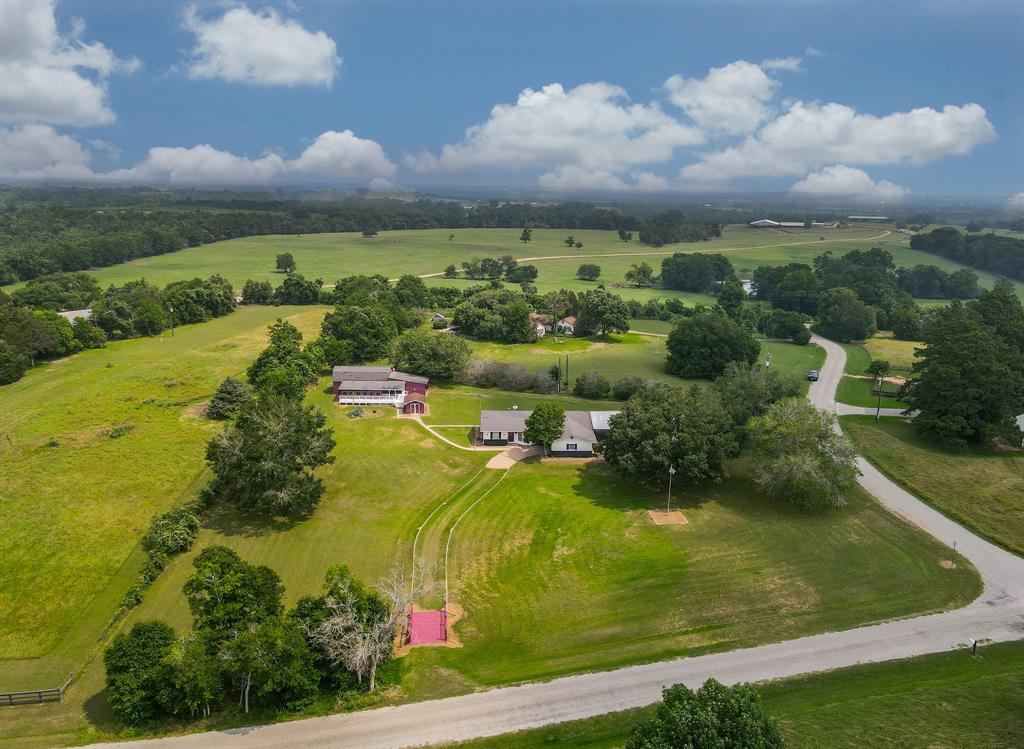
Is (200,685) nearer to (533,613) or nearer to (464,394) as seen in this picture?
(533,613)

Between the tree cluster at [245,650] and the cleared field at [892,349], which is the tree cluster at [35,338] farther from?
the cleared field at [892,349]

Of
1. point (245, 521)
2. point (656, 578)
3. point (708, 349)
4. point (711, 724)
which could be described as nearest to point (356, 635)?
point (711, 724)

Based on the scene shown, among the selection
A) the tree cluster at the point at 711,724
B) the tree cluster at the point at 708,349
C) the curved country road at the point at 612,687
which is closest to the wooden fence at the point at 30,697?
the curved country road at the point at 612,687

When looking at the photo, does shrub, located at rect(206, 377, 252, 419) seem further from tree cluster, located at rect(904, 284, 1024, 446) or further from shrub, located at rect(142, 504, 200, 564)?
tree cluster, located at rect(904, 284, 1024, 446)

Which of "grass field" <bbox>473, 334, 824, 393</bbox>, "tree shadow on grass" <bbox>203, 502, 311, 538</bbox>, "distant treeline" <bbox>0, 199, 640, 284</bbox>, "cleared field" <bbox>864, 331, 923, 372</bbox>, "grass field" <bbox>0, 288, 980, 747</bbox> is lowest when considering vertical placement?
"tree shadow on grass" <bbox>203, 502, 311, 538</bbox>

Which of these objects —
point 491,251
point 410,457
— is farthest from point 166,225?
point 410,457

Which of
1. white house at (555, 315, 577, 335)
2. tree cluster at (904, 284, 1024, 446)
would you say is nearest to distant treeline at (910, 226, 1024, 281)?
tree cluster at (904, 284, 1024, 446)
